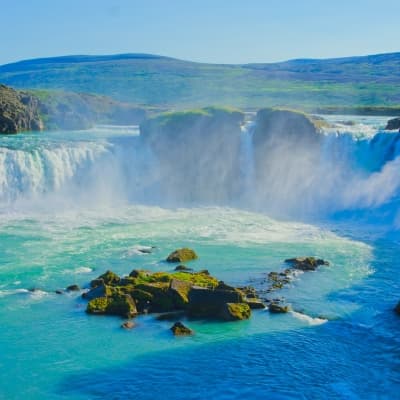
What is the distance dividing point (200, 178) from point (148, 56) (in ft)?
440

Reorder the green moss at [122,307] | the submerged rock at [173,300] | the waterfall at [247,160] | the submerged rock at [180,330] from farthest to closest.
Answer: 1. the waterfall at [247,160]
2. the green moss at [122,307]
3. the submerged rock at [173,300]
4. the submerged rock at [180,330]

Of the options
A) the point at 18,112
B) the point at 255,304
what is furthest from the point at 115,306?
the point at 18,112

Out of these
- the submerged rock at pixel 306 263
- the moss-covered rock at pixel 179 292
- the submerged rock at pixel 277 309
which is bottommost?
the submerged rock at pixel 306 263

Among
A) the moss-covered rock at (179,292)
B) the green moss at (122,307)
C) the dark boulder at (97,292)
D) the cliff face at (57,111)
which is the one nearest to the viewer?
the green moss at (122,307)

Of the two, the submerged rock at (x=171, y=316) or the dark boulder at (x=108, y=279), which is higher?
the dark boulder at (x=108, y=279)

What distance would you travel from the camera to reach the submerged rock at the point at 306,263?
25.4 meters

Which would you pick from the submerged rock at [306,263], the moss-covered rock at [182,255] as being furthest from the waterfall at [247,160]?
the submerged rock at [306,263]

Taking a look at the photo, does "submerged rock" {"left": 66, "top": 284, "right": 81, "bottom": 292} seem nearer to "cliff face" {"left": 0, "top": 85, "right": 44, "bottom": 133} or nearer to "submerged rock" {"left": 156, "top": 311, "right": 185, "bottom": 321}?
"submerged rock" {"left": 156, "top": 311, "right": 185, "bottom": 321}

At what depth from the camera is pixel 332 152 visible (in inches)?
1666

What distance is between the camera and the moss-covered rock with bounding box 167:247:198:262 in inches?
1032

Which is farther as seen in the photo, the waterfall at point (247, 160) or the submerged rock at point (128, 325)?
the waterfall at point (247, 160)

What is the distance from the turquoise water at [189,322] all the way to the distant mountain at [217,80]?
178 ft

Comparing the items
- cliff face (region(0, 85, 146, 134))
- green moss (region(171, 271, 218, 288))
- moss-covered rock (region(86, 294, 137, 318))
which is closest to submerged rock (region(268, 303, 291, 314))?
green moss (region(171, 271, 218, 288))

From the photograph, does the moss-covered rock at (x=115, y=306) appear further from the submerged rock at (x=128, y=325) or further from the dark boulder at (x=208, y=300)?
the dark boulder at (x=208, y=300)
